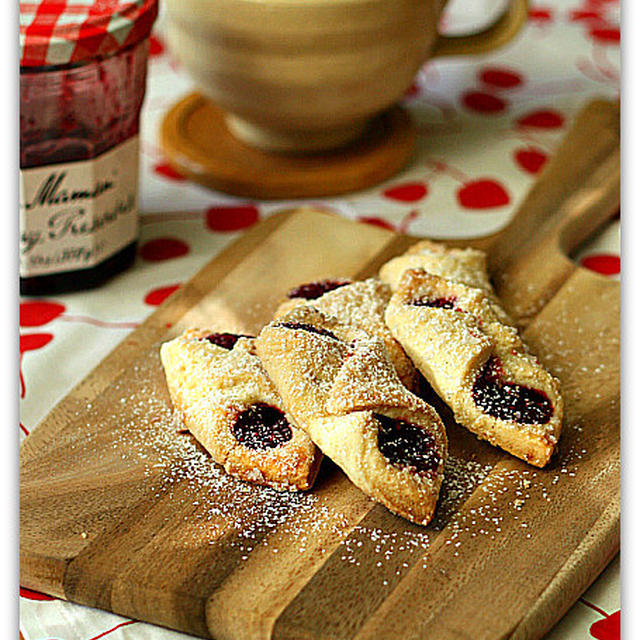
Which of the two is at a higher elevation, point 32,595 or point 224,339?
point 224,339

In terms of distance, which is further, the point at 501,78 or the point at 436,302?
the point at 501,78

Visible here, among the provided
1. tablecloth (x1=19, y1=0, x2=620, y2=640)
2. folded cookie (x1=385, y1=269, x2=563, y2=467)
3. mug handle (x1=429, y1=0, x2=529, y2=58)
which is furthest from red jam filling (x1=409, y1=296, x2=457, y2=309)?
mug handle (x1=429, y1=0, x2=529, y2=58)

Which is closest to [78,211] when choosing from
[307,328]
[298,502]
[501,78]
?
[307,328]

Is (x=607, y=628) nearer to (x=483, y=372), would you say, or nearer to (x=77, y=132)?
(x=483, y=372)

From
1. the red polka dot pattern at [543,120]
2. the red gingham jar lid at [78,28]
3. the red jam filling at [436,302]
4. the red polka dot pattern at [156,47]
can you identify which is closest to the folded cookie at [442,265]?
the red jam filling at [436,302]

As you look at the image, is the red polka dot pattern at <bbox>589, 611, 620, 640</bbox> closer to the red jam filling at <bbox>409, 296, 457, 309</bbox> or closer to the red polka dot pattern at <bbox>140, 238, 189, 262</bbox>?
the red jam filling at <bbox>409, 296, 457, 309</bbox>

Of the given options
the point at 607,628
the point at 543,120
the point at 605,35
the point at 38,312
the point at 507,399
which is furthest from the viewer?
the point at 605,35

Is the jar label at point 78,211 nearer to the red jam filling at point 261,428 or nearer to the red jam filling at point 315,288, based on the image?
the red jam filling at point 315,288
